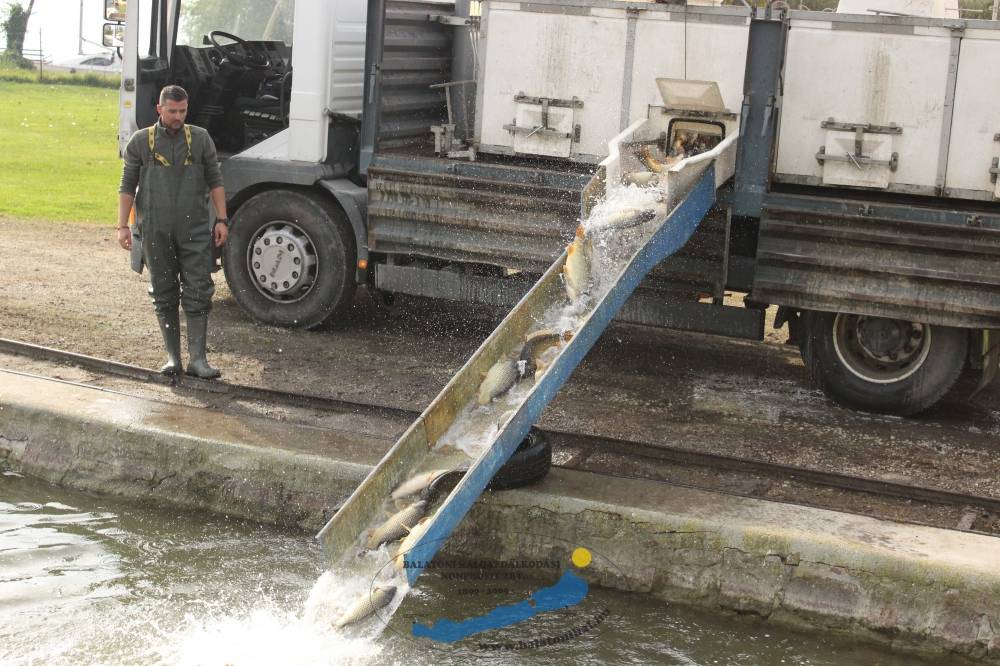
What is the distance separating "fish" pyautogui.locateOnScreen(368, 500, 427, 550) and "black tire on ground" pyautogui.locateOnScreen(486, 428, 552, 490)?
0.58m

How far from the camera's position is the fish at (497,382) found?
6.18m

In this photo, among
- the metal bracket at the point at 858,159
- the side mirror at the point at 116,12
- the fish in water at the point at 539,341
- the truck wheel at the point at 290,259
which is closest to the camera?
the fish in water at the point at 539,341

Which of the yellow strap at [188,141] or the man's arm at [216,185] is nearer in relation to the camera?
the yellow strap at [188,141]

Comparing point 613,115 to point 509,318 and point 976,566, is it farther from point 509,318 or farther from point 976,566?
point 976,566

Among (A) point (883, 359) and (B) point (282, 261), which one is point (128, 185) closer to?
(B) point (282, 261)

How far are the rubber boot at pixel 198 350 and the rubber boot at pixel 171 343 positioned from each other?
7 cm

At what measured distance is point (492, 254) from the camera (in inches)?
344

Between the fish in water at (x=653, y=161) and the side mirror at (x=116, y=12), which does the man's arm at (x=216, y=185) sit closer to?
the side mirror at (x=116, y=12)

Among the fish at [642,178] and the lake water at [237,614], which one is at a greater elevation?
the fish at [642,178]

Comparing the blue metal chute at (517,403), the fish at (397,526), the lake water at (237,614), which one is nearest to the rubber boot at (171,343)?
the lake water at (237,614)

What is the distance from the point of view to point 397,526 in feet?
18.0

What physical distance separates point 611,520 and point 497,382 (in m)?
0.84

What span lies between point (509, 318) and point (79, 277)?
5738mm

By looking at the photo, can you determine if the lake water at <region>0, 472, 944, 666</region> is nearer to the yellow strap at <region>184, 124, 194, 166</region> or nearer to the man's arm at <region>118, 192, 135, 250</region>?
the man's arm at <region>118, 192, 135, 250</region>
